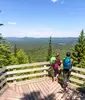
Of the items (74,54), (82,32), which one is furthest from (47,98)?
(82,32)

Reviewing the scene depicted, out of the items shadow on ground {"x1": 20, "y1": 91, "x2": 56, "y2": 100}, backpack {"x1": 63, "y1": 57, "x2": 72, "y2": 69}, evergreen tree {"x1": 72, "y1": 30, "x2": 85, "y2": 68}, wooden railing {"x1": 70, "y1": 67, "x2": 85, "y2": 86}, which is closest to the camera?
shadow on ground {"x1": 20, "y1": 91, "x2": 56, "y2": 100}

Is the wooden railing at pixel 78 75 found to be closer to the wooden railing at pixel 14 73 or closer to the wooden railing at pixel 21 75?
the wooden railing at pixel 21 75

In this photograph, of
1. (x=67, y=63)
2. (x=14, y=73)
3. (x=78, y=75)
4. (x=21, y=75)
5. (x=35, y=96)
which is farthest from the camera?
(x=21, y=75)

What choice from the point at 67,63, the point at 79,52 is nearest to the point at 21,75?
the point at 67,63

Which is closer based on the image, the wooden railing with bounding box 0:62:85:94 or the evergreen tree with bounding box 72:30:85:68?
the wooden railing with bounding box 0:62:85:94

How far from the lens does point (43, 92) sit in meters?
9.01

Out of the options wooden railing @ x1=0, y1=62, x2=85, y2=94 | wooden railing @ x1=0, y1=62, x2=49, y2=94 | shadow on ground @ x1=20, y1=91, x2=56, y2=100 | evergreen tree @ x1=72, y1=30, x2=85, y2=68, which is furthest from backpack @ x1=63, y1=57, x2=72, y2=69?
evergreen tree @ x1=72, y1=30, x2=85, y2=68

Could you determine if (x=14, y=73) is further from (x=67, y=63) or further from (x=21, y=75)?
(x=67, y=63)

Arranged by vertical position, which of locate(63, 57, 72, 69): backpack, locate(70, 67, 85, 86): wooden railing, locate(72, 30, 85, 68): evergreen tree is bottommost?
locate(72, 30, 85, 68): evergreen tree

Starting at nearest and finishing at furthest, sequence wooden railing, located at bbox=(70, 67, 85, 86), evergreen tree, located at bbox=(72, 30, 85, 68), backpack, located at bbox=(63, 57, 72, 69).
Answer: backpack, located at bbox=(63, 57, 72, 69) → wooden railing, located at bbox=(70, 67, 85, 86) → evergreen tree, located at bbox=(72, 30, 85, 68)

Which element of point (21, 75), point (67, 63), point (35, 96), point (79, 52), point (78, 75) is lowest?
point (79, 52)

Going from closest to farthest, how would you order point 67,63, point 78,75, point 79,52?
point 67,63 < point 78,75 < point 79,52

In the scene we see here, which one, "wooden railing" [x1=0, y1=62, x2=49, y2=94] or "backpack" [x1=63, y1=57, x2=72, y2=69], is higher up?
"backpack" [x1=63, y1=57, x2=72, y2=69]

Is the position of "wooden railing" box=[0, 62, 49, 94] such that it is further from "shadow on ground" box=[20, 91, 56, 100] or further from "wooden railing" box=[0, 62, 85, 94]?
"shadow on ground" box=[20, 91, 56, 100]
